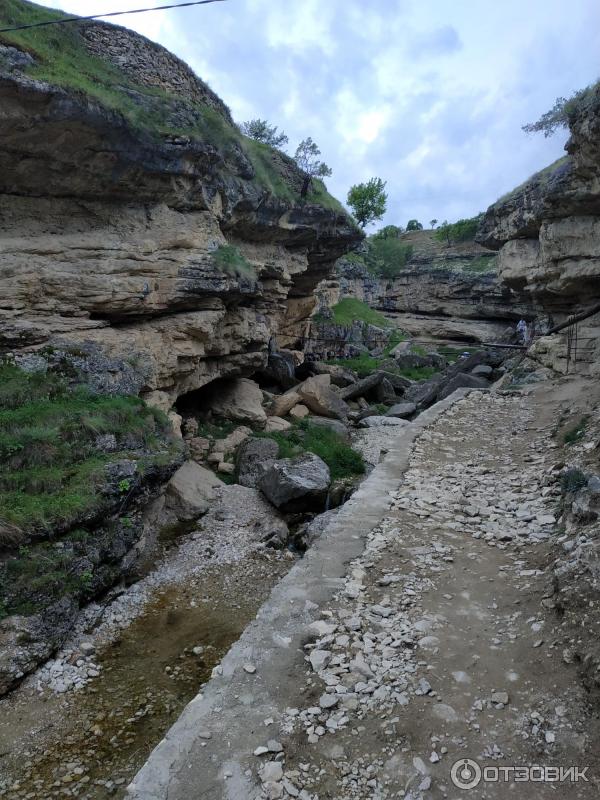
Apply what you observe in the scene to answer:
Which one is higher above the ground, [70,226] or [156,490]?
[70,226]

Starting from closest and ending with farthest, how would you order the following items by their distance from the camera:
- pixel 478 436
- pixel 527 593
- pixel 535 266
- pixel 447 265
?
pixel 527 593, pixel 478 436, pixel 535 266, pixel 447 265

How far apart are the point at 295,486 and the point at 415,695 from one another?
399 inches

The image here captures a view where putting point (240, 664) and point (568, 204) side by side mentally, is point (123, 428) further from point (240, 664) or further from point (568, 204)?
point (568, 204)

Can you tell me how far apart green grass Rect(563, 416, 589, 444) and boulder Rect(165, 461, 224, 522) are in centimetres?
958

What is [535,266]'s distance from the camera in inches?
774

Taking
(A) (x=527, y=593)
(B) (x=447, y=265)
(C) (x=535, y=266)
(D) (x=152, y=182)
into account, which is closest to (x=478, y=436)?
(A) (x=527, y=593)

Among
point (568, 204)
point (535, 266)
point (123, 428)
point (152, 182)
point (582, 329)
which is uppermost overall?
point (152, 182)

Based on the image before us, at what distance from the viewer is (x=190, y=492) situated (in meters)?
14.9

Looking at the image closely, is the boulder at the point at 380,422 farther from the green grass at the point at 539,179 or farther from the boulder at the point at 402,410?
the green grass at the point at 539,179

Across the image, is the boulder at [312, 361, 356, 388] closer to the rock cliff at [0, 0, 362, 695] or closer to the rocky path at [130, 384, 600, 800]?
the rock cliff at [0, 0, 362, 695]

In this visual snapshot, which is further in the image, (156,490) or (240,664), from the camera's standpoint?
(156,490)

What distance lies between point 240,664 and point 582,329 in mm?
17606

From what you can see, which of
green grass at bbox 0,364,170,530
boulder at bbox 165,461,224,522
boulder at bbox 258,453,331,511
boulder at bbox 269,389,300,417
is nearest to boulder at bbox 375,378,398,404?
boulder at bbox 269,389,300,417

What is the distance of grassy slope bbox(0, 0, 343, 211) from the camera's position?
12242mm
